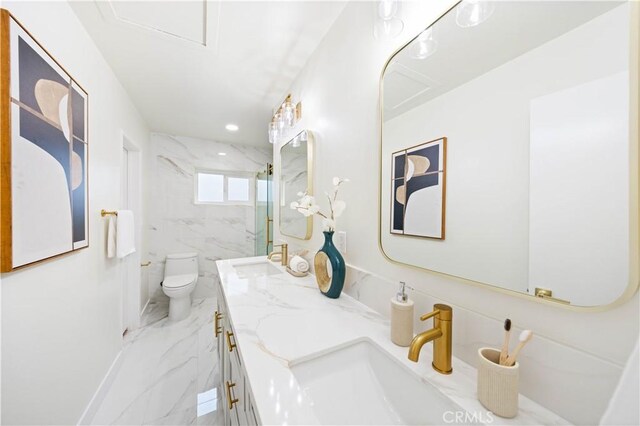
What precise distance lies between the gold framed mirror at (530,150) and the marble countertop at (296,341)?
25 cm

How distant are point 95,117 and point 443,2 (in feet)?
6.37

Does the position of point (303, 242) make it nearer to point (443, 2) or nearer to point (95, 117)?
point (443, 2)

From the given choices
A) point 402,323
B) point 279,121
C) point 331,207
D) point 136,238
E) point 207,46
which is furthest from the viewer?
point 136,238

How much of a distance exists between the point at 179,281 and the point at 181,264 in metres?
0.32

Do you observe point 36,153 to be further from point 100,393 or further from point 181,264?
point 181,264

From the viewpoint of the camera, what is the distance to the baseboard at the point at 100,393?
1.25m

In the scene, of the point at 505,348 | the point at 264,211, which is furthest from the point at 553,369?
the point at 264,211

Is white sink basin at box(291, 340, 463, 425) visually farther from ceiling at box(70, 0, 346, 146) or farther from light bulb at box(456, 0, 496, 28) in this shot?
ceiling at box(70, 0, 346, 146)

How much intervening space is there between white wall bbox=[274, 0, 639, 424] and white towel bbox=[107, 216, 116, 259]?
1.32 meters

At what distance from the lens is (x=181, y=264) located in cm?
286

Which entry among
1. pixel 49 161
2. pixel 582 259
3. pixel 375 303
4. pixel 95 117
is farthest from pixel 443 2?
pixel 95 117

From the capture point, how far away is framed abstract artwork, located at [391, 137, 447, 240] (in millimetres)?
699

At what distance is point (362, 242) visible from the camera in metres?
1.05

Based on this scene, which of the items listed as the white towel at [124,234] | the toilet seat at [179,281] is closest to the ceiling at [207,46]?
the white towel at [124,234]
